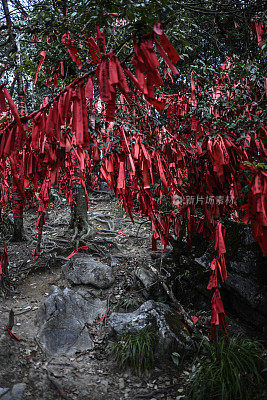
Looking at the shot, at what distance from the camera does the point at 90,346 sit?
10.00 ft

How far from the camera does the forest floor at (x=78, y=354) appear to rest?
237cm

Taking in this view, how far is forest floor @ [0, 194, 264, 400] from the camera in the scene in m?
2.37

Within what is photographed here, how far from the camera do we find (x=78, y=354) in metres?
2.92

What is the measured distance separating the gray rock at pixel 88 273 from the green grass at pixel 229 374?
2.12 meters

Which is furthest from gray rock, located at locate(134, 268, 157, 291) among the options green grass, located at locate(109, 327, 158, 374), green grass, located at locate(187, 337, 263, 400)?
green grass, located at locate(187, 337, 263, 400)

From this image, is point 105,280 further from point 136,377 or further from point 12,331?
point 136,377

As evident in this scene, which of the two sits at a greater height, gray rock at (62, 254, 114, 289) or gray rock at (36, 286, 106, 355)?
gray rock at (62, 254, 114, 289)

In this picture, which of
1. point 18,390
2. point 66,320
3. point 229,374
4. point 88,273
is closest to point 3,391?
point 18,390

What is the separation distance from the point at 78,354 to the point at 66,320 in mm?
488

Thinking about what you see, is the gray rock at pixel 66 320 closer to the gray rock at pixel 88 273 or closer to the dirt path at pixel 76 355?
the dirt path at pixel 76 355

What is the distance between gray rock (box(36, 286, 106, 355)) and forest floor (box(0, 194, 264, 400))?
0.34 ft

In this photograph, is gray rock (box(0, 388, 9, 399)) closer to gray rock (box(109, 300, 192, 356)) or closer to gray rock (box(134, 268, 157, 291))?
gray rock (box(109, 300, 192, 356))

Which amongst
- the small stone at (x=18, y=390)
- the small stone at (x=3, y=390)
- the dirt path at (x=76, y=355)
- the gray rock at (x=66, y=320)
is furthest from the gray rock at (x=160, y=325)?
the small stone at (x=3, y=390)

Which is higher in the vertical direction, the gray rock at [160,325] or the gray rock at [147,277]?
the gray rock at [147,277]
